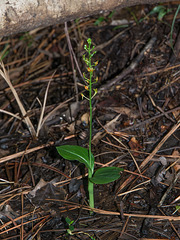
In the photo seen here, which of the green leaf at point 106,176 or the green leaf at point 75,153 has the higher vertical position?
the green leaf at point 75,153

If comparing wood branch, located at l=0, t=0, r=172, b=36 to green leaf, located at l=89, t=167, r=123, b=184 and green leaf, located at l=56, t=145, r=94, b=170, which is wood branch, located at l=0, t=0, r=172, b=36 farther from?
green leaf, located at l=89, t=167, r=123, b=184

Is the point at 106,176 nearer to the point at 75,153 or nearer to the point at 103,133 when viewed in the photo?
the point at 75,153

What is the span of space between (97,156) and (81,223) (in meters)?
0.51

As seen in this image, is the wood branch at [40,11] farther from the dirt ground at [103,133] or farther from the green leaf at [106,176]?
the green leaf at [106,176]

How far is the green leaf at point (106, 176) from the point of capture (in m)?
1.56

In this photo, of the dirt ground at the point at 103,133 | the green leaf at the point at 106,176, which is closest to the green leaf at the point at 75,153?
the green leaf at the point at 106,176

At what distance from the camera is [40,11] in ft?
6.13

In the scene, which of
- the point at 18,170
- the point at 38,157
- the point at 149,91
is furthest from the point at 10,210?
the point at 149,91

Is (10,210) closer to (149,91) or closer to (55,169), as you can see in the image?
(55,169)

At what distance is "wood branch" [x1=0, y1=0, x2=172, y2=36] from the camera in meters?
1.77

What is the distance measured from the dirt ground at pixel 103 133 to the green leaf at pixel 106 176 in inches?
8.9

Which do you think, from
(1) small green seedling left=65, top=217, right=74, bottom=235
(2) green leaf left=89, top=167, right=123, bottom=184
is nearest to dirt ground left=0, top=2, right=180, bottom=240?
(1) small green seedling left=65, top=217, right=74, bottom=235

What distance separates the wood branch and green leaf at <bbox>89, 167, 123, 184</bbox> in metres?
1.03

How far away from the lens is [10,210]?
1790 millimetres
